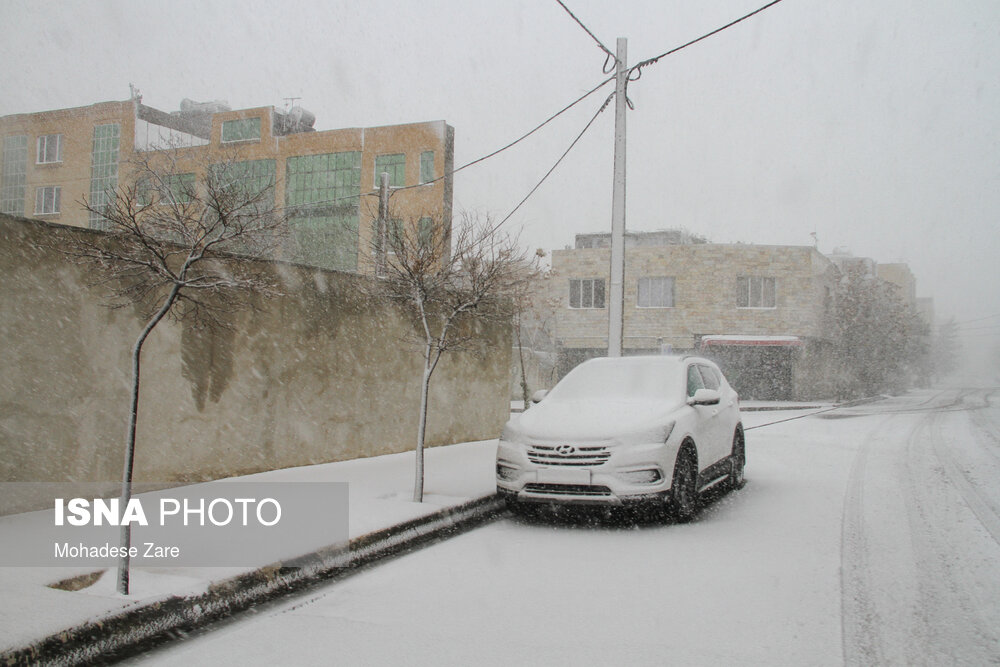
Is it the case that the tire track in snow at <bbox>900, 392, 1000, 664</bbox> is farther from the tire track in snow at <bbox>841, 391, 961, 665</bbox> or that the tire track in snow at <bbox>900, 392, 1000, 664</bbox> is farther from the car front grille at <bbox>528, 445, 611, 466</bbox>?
the car front grille at <bbox>528, 445, 611, 466</bbox>

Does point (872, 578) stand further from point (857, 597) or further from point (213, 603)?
point (213, 603)

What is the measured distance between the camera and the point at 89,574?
480cm

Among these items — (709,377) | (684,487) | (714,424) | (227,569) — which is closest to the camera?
(227,569)

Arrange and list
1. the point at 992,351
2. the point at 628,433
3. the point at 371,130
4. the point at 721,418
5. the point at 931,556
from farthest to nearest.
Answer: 1. the point at 992,351
2. the point at 371,130
3. the point at 721,418
4. the point at 628,433
5. the point at 931,556

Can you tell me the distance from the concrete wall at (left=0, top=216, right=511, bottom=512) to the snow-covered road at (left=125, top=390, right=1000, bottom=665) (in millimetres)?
3081

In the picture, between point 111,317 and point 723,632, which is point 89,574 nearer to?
point 111,317

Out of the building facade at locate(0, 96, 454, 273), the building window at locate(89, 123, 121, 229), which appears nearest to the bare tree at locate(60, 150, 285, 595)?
the building facade at locate(0, 96, 454, 273)

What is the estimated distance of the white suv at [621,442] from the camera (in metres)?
6.85

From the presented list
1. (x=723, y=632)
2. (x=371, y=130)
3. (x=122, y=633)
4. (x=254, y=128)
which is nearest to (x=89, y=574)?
(x=122, y=633)

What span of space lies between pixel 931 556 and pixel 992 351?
615ft

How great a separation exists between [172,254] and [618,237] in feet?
22.5

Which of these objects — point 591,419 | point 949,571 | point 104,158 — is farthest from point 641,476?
point 104,158

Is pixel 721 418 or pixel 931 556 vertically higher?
pixel 721 418

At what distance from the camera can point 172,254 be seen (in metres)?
7.70
